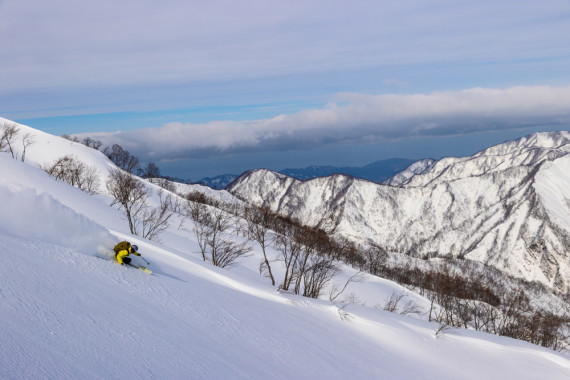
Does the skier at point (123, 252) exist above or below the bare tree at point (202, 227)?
above

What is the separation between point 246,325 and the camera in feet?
38.2

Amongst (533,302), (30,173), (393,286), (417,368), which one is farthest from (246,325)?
(533,302)

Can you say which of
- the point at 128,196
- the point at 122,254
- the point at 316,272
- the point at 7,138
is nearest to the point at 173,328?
the point at 122,254

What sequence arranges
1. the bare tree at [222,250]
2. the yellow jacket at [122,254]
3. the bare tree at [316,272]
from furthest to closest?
the bare tree at [222,250], the bare tree at [316,272], the yellow jacket at [122,254]

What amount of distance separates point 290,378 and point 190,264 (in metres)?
10.7

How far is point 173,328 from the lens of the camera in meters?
9.16

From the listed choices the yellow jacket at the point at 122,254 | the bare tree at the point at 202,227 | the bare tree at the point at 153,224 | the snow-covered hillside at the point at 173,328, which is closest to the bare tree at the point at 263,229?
the bare tree at the point at 202,227

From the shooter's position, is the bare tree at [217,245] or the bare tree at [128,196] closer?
the bare tree at [217,245]

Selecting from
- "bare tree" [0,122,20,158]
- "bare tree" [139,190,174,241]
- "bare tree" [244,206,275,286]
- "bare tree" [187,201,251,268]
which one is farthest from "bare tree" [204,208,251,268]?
"bare tree" [0,122,20,158]

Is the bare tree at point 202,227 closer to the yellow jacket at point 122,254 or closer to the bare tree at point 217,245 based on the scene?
the bare tree at point 217,245

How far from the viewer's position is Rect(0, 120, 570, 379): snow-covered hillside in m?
6.59

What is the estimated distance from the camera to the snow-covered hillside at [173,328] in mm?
6590

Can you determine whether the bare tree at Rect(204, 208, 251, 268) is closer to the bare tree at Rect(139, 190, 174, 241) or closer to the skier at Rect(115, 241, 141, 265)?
the bare tree at Rect(139, 190, 174, 241)

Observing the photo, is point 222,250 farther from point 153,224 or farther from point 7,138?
point 7,138
